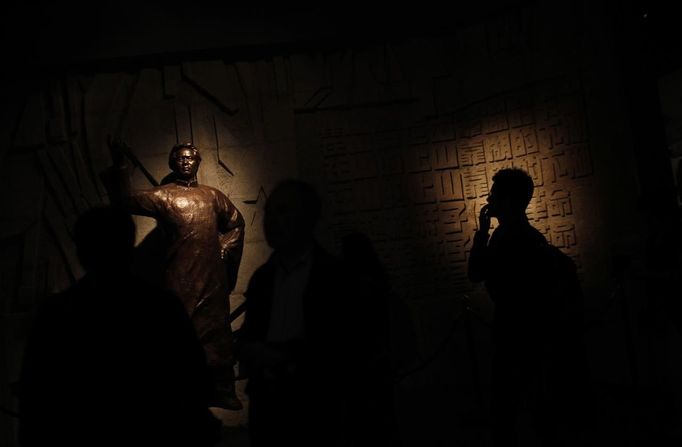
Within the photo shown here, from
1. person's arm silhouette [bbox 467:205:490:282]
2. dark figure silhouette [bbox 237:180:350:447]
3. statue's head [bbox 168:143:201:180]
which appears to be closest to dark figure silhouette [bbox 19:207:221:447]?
dark figure silhouette [bbox 237:180:350:447]

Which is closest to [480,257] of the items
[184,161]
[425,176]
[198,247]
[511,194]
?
[511,194]

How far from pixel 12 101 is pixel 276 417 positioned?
452 cm

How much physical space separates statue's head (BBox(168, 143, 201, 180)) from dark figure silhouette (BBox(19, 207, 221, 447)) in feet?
9.89

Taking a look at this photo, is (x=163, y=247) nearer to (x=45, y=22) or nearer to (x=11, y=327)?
(x=11, y=327)

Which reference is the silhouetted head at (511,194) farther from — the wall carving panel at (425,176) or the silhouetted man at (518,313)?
the wall carving panel at (425,176)

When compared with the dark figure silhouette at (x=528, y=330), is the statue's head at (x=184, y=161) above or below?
above

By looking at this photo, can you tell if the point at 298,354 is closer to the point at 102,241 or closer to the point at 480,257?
the point at 102,241

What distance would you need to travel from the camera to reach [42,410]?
1.83 metres

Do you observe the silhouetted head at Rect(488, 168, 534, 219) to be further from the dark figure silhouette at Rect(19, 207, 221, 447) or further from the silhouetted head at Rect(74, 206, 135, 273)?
the silhouetted head at Rect(74, 206, 135, 273)

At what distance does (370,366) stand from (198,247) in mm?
2459

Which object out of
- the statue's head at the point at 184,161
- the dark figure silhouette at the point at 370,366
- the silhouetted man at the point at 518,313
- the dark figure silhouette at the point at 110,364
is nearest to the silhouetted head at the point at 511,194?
the silhouetted man at the point at 518,313

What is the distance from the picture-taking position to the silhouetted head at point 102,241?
2.00 meters

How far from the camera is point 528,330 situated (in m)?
2.86

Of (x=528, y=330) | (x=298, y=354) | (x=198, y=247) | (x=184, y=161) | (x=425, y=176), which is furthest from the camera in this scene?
(x=425, y=176)
